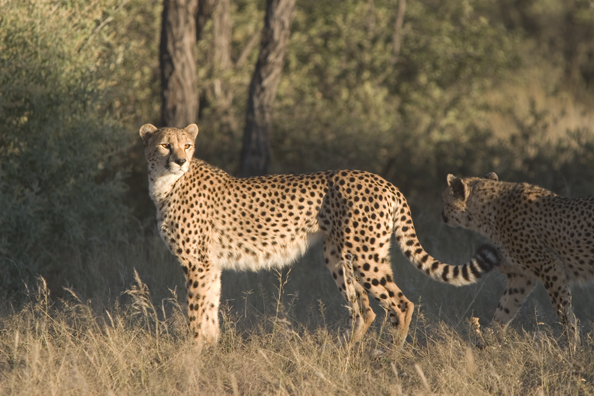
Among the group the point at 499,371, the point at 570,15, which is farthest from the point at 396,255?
the point at 570,15

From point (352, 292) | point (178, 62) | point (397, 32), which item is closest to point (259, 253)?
point (352, 292)

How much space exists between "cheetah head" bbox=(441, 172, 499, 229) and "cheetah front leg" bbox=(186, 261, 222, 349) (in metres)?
1.65

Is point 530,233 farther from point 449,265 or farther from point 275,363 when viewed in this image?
point 275,363

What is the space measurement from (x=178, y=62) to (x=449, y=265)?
3498 mm

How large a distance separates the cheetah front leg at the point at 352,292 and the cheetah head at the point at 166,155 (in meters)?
1.01

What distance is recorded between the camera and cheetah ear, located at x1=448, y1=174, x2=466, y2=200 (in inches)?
183

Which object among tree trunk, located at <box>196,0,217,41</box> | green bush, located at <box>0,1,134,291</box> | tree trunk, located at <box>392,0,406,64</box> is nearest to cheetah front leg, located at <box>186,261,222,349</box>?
green bush, located at <box>0,1,134,291</box>

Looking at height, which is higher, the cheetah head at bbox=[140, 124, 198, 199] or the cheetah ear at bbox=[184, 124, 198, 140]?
the cheetah ear at bbox=[184, 124, 198, 140]

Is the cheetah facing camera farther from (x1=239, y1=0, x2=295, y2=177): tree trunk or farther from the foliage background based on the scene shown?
(x1=239, y1=0, x2=295, y2=177): tree trunk

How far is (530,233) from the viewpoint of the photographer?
4.25 m

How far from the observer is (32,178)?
17.9ft

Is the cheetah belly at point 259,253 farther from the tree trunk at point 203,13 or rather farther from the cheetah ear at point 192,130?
the tree trunk at point 203,13

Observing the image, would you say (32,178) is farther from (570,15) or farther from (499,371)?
(570,15)

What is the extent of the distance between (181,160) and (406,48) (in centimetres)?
602
